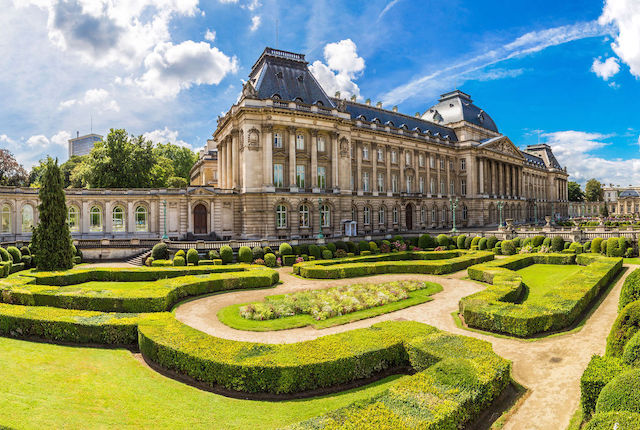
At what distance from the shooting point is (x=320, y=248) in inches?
1516

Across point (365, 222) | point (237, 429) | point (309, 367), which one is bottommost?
point (237, 429)

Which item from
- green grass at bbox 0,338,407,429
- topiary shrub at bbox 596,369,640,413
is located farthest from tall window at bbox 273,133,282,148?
topiary shrub at bbox 596,369,640,413

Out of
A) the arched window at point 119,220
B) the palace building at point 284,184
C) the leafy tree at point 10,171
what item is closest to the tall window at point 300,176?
the palace building at point 284,184

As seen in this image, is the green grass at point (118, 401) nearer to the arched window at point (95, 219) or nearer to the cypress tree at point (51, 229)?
the cypress tree at point (51, 229)

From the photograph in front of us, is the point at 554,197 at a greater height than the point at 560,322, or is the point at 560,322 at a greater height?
the point at 554,197

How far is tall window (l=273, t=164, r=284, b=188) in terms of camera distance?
147 ft

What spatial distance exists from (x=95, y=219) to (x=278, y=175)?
22.4 m

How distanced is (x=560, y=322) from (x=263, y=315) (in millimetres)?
12710

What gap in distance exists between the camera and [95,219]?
145 feet

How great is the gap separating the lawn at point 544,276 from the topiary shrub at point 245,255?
22623 millimetres

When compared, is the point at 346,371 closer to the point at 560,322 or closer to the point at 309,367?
the point at 309,367

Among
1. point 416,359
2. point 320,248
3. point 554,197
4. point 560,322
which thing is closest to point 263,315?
point 416,359

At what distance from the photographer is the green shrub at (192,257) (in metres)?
32.6

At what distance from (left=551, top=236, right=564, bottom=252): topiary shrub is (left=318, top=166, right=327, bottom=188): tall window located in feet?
85.8
